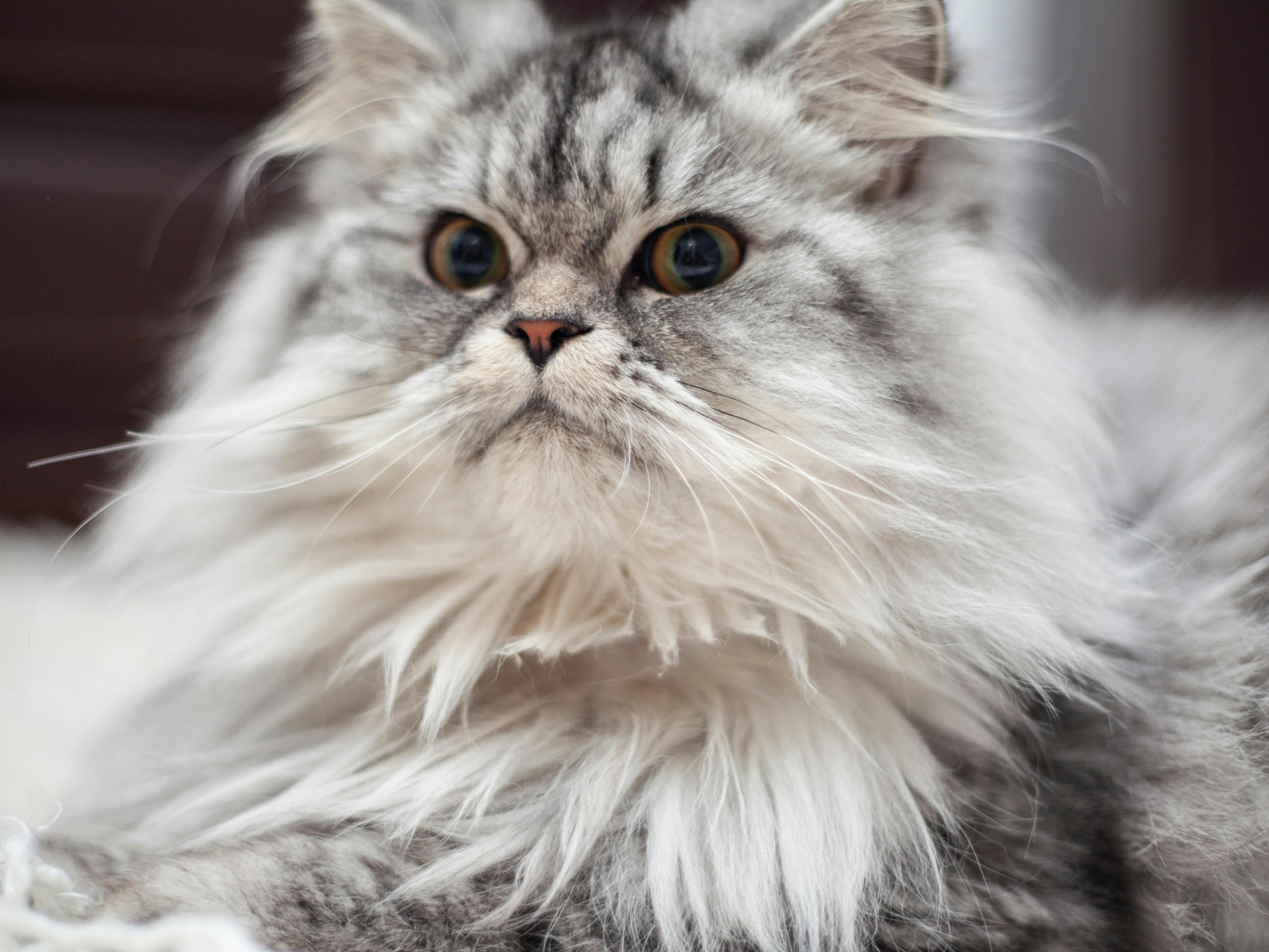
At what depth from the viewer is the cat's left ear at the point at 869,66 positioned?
1.00m

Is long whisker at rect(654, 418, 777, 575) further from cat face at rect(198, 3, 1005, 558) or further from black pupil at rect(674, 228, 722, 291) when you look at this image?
black pupil at rect(674, 228, 722, 291)

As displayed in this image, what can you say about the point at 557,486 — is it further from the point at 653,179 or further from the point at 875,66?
the point at 875,66

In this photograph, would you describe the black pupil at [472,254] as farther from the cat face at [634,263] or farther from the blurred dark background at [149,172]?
the blurred dark background at [149,172]

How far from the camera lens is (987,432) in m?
0.95

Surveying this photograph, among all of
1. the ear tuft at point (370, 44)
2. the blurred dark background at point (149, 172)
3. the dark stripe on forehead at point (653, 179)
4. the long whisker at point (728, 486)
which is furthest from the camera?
the blurred dark background at point (149, 172)

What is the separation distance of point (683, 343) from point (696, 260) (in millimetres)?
117

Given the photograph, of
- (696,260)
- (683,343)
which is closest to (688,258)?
(696,260)

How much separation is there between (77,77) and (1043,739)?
2364 millimetres

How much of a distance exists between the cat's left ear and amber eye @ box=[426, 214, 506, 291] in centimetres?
31

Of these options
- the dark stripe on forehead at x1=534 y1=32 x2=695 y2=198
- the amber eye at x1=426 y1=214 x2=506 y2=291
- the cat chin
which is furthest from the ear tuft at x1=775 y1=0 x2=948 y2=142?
the cat chin

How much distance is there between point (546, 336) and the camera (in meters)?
0.85

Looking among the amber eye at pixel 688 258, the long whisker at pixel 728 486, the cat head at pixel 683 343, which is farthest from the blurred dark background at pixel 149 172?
the long whisker at pixel 728 486

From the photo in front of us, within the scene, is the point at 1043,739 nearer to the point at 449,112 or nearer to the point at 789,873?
the point at 789,873

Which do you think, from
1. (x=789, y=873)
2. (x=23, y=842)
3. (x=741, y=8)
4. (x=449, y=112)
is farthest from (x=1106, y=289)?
(x=23, y=842)
